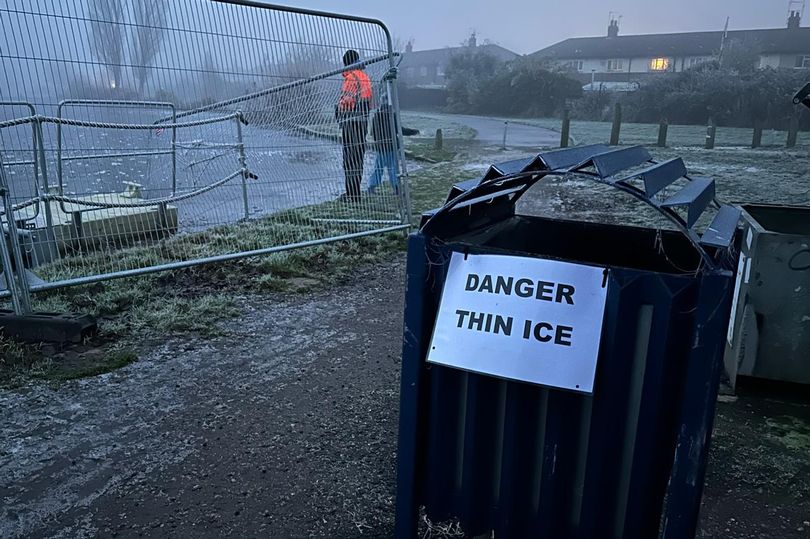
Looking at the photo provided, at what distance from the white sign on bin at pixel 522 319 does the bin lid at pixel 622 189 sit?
0.26m

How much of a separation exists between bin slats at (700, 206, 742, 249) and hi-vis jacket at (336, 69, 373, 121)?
16.6 ft

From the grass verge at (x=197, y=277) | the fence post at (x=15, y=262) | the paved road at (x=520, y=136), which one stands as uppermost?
the fence post at (x=15, y=262)

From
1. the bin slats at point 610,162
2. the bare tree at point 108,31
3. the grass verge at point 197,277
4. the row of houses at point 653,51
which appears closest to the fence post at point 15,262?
the grass verge at point 197,277

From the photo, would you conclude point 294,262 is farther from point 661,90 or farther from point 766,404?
point 661,90

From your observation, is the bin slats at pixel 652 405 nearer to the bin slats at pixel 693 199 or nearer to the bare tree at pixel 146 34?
the bin slats at pixel 693 199

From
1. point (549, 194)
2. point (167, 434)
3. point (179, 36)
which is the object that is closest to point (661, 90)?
point (549, 194)

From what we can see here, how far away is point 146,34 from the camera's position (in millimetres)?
5059

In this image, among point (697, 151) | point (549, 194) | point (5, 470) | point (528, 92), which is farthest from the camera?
point (528, 92)

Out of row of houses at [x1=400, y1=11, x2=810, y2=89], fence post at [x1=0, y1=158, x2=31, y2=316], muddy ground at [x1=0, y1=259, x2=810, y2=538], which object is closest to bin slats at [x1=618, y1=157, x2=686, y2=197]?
muddy ground at [x1=0, y1=259, x2=810, y2=538]

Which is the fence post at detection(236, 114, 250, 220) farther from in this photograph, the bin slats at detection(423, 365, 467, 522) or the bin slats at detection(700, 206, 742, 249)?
the bin slats at detection(700, 206, 742, 249)

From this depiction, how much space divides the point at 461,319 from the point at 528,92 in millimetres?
40203

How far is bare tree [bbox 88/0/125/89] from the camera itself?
4.70m

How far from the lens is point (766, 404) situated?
384cm

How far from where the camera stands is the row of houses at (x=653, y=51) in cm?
4750
